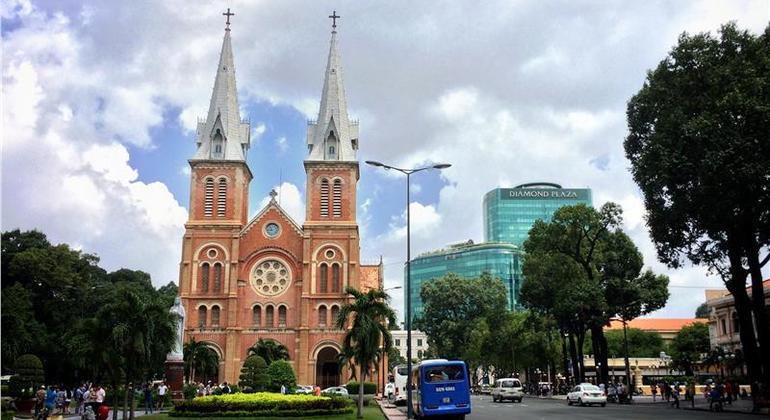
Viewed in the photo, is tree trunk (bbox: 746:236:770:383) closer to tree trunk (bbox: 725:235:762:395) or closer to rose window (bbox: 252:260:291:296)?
tree trunk (bbox: 725:235:762:395)

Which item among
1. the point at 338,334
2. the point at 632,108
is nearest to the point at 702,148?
the point at 632,108

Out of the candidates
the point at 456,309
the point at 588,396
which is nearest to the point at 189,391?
the point at 588,396

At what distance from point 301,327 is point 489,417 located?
35.0 metres

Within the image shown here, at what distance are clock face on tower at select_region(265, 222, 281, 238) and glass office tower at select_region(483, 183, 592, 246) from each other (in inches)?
3054

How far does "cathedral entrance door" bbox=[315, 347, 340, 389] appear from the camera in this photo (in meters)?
61.0

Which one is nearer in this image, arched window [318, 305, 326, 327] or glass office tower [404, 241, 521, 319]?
arched window [318, 305, 326, 327]

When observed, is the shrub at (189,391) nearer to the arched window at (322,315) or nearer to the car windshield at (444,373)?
the car windshield at (444,373)

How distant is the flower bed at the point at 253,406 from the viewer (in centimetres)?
2561

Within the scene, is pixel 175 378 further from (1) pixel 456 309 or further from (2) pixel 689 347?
(2) pixel 689 347

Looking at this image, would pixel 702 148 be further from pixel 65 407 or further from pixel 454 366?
pixel 65 407

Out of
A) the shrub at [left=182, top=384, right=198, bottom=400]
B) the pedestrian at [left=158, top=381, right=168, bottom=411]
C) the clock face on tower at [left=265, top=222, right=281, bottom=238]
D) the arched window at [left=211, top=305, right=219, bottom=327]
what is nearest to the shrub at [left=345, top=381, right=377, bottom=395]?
the shrub at [left=182, top=384, right=198, bottom=400]

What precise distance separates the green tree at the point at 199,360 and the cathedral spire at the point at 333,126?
2037 centimetres

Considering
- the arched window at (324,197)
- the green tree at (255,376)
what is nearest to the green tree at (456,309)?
the arched window at (324,197)

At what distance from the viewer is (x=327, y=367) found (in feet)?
203
